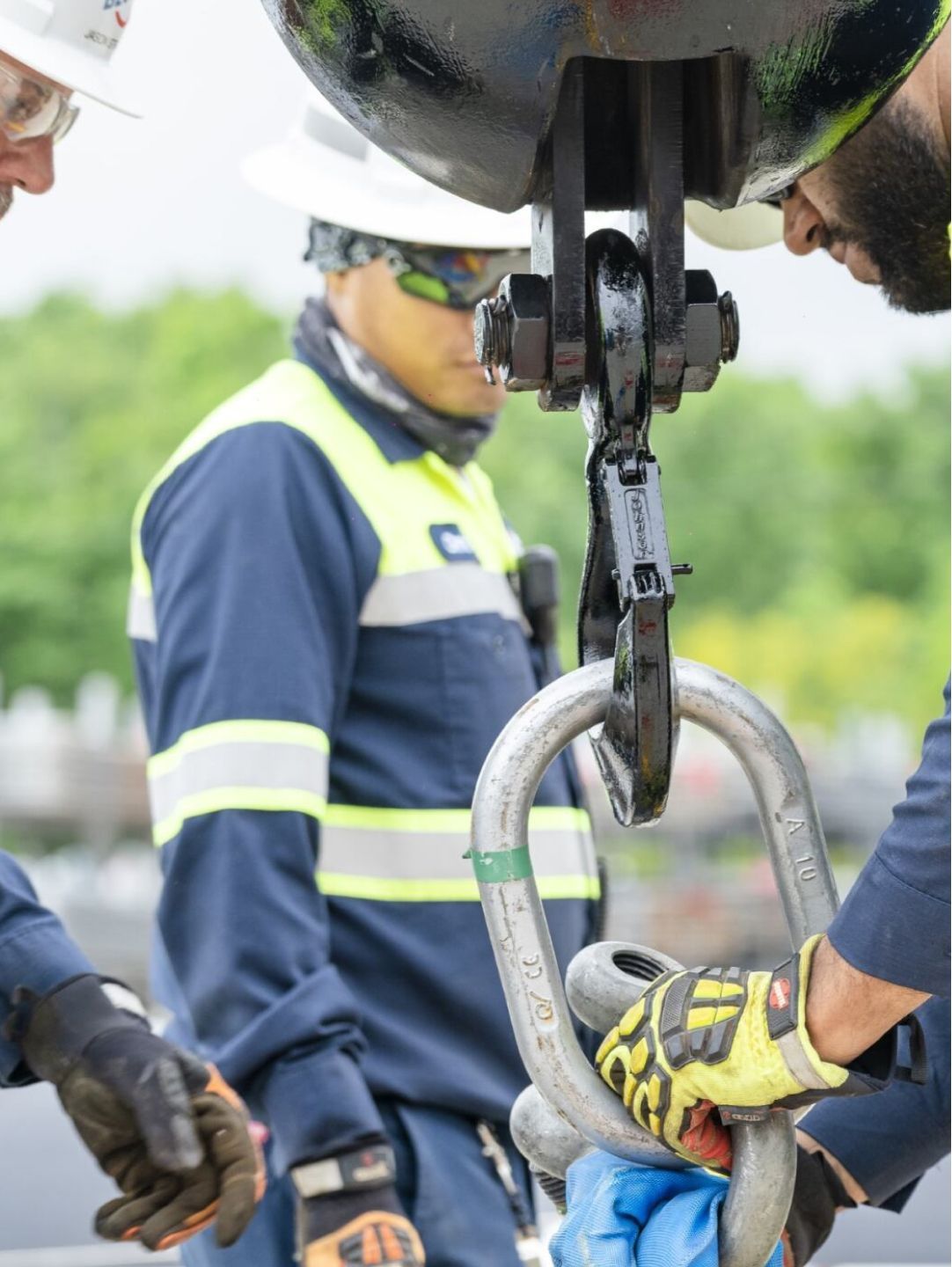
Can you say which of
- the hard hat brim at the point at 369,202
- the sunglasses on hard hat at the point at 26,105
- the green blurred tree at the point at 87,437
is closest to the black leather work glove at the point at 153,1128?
the sunglasses on hard hat at the point at 26,105

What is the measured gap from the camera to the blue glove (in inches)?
52.3

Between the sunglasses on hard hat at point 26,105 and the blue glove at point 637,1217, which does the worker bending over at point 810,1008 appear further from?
the sunglasses on hard hat at point 26,105

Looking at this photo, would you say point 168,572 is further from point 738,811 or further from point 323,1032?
point 738,811

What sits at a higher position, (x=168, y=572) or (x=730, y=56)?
(x=730, y=56)

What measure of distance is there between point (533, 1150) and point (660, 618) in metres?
0.50

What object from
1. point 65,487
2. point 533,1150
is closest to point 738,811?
point 533,1150

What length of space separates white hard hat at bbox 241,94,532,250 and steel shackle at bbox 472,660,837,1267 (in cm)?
144

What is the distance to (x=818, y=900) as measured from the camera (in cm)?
138

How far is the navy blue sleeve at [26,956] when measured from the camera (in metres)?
2.20

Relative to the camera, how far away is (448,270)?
272 cm

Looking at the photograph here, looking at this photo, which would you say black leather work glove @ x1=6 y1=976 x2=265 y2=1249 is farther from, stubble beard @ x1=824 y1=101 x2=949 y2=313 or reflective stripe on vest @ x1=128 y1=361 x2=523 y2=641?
stubble beard @ x1=824 y1=101 x2=949 y2=313

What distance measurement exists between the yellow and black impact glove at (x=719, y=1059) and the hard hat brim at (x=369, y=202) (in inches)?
56.2

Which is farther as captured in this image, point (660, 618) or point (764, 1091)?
point (764, 1091)

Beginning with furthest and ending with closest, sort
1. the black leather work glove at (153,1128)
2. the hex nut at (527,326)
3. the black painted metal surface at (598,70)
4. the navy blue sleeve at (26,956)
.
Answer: the navy blue sleeve at (26,956) → the black leather work glove at (153,1128) → the hex nut at (527,326) → the black painted metal surface at (598,70)
